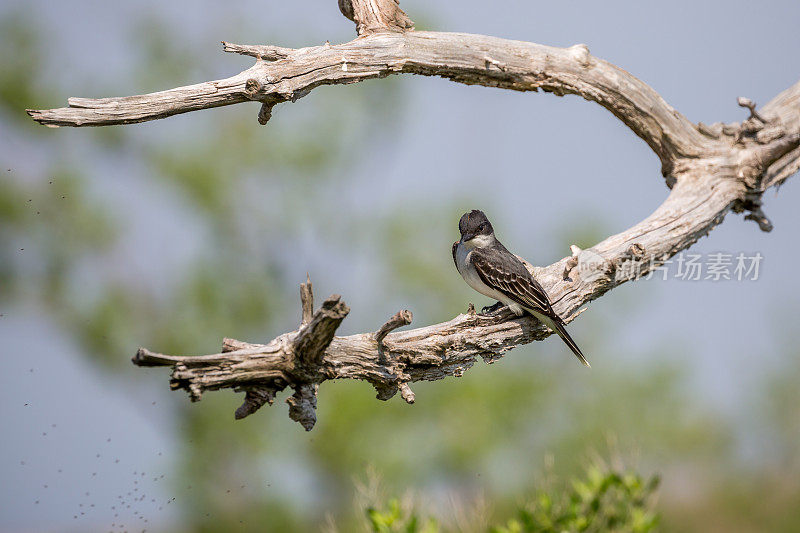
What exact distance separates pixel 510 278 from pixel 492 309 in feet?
1.57

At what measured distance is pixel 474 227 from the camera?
7.95 meters

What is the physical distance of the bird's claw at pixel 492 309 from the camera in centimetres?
718

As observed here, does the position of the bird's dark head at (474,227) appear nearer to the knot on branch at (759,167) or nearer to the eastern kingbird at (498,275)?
the eastern kingbird at (498,275)

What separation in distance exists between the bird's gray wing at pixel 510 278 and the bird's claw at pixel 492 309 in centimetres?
23

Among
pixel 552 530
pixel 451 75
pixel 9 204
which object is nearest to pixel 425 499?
pixel 552 530

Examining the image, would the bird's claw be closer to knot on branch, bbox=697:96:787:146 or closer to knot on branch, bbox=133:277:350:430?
knot on branch, bbox=133:277:350:430

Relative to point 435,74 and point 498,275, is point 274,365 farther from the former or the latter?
point 435,74

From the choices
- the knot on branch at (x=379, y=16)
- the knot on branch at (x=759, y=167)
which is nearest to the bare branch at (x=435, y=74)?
the knot on branch at (x=379, y=16)

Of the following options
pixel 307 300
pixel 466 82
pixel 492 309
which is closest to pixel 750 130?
pixel 466 82

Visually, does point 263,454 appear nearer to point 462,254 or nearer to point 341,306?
point 462,254

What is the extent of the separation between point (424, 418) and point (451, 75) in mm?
16639

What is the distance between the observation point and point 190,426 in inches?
828

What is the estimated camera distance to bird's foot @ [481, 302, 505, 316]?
714 centimetres

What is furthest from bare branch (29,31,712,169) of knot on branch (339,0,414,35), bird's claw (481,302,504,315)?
bird's claw (481,302,504,315)
